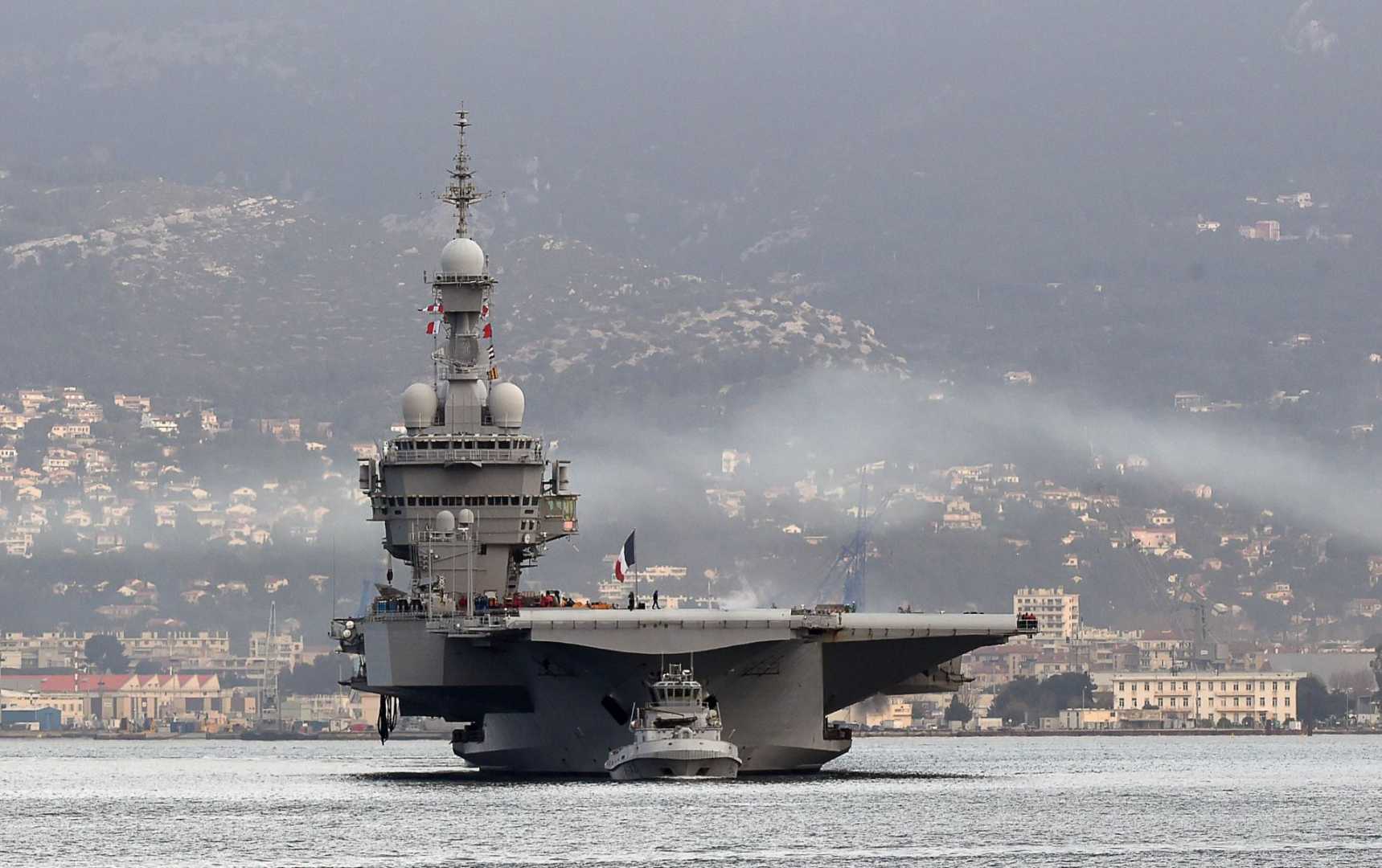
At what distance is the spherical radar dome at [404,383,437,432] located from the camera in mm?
80938

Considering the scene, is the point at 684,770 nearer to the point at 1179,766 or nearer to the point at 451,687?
the point at 451,687

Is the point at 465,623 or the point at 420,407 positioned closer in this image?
the point at 465,623

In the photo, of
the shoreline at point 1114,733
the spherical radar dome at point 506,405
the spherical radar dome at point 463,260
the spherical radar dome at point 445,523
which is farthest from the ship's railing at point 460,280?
the shoreline at point 1114,733

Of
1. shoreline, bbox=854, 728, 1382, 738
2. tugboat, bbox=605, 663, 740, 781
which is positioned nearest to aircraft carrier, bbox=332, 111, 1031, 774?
tugboat, bbox=605, 663, 740, 781

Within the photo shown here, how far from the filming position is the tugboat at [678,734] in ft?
225

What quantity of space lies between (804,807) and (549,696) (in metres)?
9.45

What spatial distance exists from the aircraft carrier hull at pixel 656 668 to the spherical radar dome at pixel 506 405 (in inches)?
285

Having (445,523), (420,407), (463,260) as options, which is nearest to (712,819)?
(445,523)

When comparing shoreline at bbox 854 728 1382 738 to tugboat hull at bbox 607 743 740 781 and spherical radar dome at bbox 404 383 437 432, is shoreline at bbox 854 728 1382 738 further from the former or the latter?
tugboat hull at bbox 607 743 740 781

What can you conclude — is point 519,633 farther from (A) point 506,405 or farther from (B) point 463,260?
(B) point 463,260

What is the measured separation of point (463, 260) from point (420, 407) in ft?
13.6

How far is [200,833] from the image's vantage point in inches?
2438

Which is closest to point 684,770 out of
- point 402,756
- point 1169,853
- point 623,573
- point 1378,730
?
point 623,573

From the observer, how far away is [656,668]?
69.1 m
